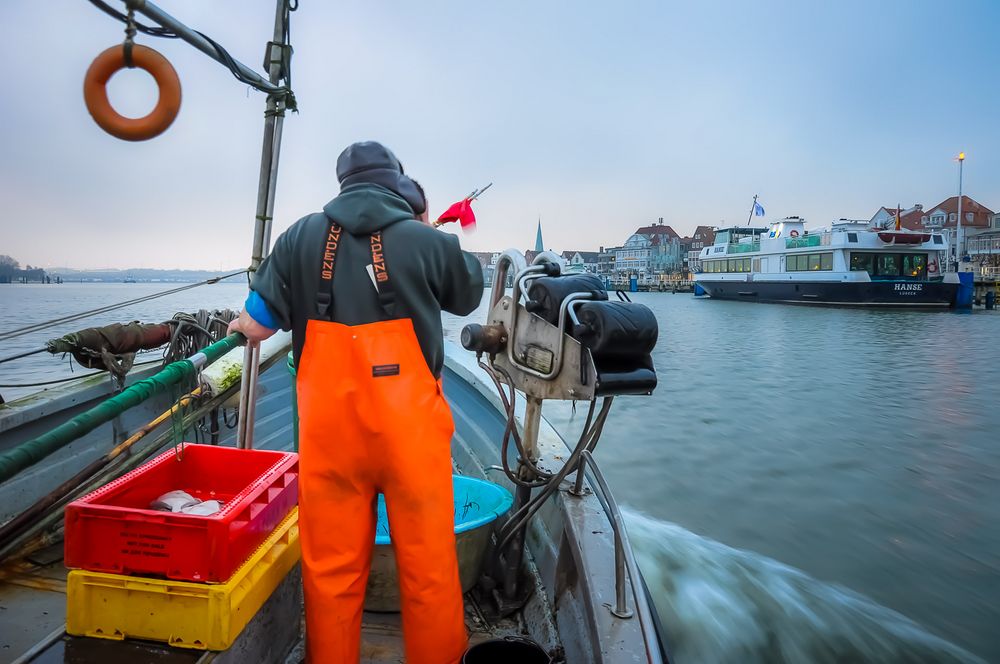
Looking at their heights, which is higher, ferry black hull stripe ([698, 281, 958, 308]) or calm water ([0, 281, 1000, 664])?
ferry black hull stripe ([698, 281, 958, 308])

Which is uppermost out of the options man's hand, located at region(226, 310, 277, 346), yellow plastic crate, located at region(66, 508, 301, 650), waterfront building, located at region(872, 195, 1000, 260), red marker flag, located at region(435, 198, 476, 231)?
waterfront building, located at region(872, 195, 1000, 260)

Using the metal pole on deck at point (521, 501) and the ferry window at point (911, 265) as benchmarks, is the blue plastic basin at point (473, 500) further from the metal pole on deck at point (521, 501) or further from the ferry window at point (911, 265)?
the ferry window at point (911, 265)

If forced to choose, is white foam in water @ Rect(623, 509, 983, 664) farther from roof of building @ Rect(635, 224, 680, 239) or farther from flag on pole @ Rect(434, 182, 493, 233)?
roof of building @ Rect(635, 224, 680, 239)

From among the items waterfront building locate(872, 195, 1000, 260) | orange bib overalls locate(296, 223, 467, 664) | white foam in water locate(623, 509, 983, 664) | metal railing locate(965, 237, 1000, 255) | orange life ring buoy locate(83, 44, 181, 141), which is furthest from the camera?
waterfront building locate(872, 195, 1000, 260)

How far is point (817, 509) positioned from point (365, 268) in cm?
601

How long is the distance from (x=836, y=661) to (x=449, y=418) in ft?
12.2

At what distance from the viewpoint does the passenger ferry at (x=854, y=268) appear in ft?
108

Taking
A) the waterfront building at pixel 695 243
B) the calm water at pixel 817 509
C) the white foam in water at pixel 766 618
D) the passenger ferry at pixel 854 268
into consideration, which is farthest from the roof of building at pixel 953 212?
the white foam in water at pixel 766 618

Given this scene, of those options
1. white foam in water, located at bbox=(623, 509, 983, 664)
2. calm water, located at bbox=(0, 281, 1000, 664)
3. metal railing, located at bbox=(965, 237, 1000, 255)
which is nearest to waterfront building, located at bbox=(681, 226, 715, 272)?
metal railing, located at bbox=(965, 237, 1000, 255)

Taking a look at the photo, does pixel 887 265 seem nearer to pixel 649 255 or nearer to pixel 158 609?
pixel 158 609

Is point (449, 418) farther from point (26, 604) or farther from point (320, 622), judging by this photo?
point (26, 604)

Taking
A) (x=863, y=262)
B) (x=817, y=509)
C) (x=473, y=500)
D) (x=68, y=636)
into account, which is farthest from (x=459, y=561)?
(x=863, y=262)

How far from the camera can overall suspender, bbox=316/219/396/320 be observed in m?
1.72

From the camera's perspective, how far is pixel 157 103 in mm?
2082
